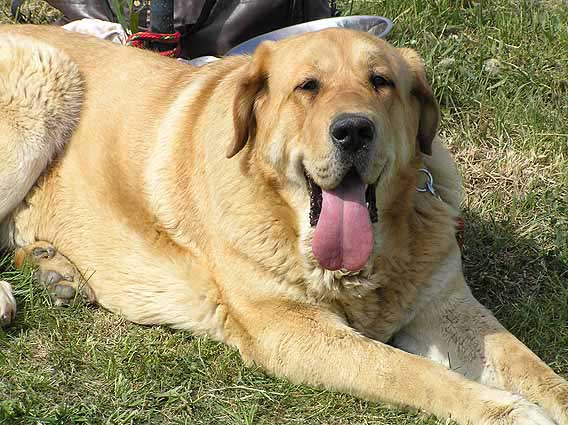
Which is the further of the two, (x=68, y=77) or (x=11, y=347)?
(x=68, y=77)

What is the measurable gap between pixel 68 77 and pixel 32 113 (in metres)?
0.25

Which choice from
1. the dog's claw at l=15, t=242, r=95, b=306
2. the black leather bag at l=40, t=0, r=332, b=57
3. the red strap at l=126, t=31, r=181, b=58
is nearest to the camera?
the dog's claw at l=15, t=242, r=95, b=306

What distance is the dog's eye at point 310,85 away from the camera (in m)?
3.61

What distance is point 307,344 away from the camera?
3619mm

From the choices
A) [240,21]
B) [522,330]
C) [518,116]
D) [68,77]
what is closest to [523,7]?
[518,116]

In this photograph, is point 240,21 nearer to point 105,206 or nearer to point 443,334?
point 105,206

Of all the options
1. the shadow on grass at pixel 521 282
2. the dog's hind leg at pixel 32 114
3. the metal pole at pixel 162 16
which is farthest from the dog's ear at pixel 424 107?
the metal pole at pixel 162 16

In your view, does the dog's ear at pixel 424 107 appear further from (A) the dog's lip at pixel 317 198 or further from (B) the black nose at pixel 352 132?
(B) the black nose at pixel 352 132

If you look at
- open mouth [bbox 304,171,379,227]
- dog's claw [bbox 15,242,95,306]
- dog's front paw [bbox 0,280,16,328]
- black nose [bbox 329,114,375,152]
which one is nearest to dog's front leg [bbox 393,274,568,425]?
open mouth [bbox 304,171,379,227]

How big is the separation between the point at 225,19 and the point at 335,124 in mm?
2396

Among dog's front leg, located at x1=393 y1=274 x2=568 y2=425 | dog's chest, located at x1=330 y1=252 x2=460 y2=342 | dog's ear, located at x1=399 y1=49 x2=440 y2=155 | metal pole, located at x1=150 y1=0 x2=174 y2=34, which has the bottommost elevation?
dog's front leg, located at x1=393 y1=274 x2=568 y2=425

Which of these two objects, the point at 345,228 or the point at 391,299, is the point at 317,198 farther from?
the point at 391,299

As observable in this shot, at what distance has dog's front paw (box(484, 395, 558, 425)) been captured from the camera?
3.23 meters

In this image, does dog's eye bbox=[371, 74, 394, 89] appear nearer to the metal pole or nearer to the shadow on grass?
the shadow on grass
